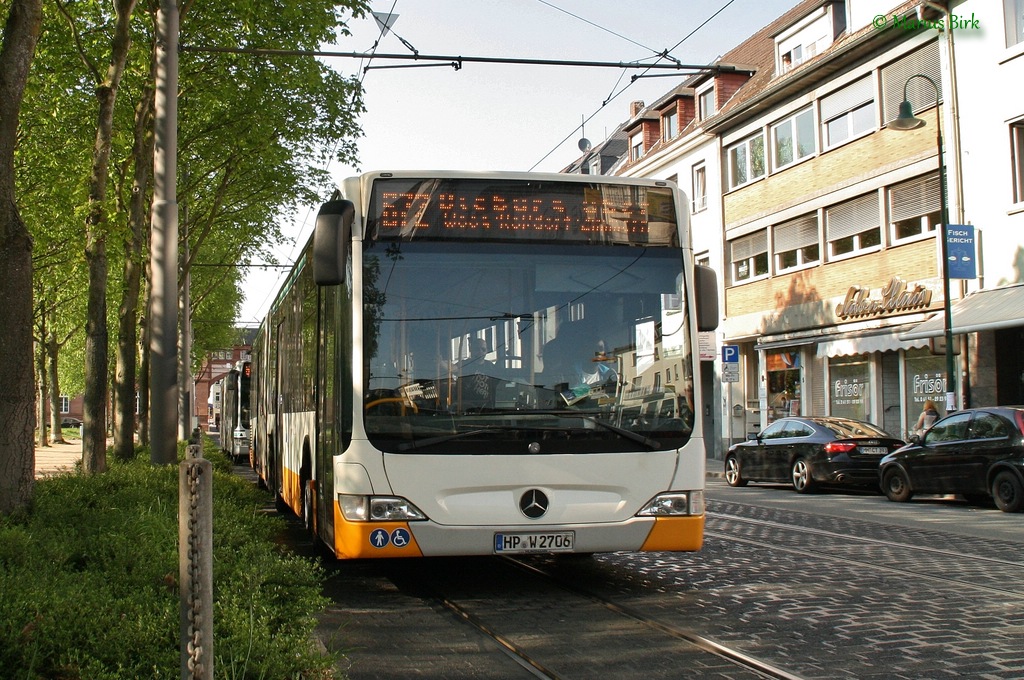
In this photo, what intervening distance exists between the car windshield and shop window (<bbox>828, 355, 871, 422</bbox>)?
778cm

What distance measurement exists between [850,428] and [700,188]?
1890 cm

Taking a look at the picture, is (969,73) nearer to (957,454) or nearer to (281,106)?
(957,454)

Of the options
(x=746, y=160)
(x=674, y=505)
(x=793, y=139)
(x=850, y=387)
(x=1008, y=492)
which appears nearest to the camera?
(x=674, y=505)

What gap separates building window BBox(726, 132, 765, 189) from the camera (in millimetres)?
34594

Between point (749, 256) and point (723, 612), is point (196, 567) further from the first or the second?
point (749, 256)

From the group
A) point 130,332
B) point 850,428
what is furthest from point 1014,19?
point 130,332

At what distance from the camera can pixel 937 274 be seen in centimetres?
2559

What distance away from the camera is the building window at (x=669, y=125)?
4203cm

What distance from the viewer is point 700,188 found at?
38.8 meters

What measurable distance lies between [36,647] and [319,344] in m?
5.23

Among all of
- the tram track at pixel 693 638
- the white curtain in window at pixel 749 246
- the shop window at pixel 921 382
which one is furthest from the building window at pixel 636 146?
the tram track at pixel 693 638

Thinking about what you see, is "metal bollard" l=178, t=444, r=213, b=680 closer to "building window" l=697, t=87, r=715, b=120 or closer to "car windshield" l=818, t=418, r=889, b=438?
"car windshield" l=818, t=418, r=889, b=438

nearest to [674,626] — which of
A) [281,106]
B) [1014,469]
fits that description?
[1014,469]

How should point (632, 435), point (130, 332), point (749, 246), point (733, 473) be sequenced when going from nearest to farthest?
1. point (632, 435)
2. point (130, 332)
3. point (733, 473)
4. point (749, 246)
